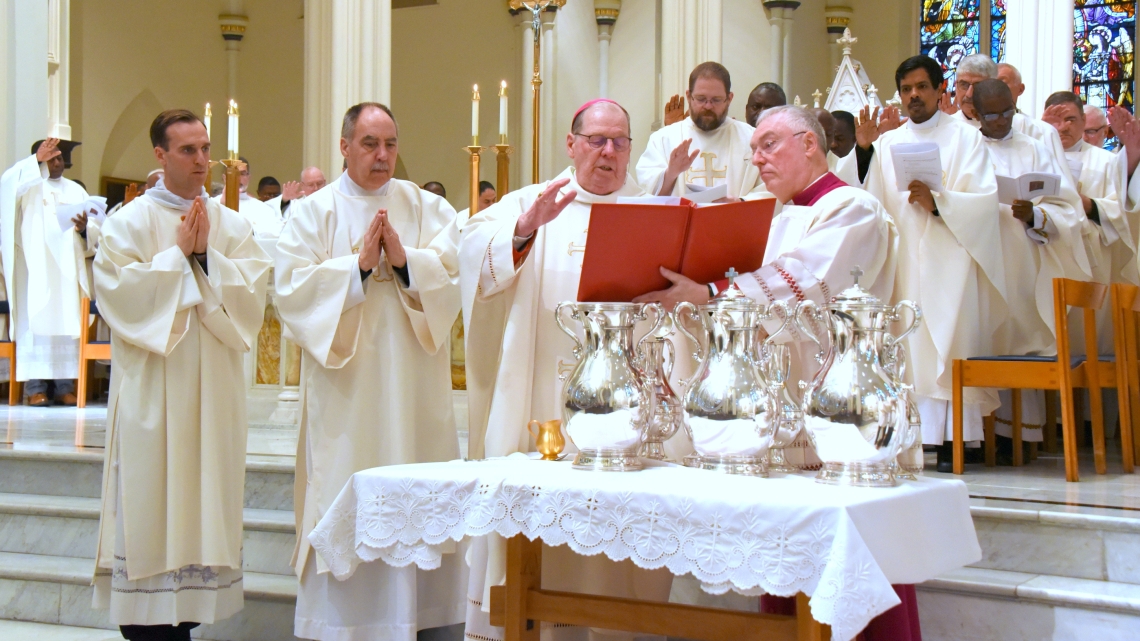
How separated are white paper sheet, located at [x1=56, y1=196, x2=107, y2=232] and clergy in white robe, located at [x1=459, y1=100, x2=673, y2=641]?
6.36 m

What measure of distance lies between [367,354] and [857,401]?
2204 mm

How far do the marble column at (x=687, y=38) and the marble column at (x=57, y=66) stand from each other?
6145 mm

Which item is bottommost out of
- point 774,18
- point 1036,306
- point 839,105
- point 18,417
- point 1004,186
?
point 18,417

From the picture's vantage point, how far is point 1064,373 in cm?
535

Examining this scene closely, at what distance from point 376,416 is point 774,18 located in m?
9.41

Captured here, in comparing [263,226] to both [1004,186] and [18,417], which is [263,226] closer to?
[18,417]

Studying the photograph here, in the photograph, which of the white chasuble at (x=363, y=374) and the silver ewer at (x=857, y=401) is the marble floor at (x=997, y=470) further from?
the silver ewer at (x=857, y=401)

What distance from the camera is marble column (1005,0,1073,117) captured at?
7.78 m

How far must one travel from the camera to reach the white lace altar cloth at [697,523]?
7.62 ft

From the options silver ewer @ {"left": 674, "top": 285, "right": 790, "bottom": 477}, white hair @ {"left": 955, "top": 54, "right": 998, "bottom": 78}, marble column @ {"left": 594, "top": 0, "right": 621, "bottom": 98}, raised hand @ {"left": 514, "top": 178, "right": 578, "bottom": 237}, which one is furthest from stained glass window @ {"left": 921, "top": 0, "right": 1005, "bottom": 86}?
silver ewer @ {"left": 674, "top": 285, "right": 790, "bottom": 477}

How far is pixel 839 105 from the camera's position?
10930 millimetres

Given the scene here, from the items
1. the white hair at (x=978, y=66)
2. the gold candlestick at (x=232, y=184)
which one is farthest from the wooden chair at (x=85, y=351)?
the white hair at (x=978, y=66)

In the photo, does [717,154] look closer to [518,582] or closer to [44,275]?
[518,582]

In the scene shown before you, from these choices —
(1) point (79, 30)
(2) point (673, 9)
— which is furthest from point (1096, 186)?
(1) point (79, 30)
